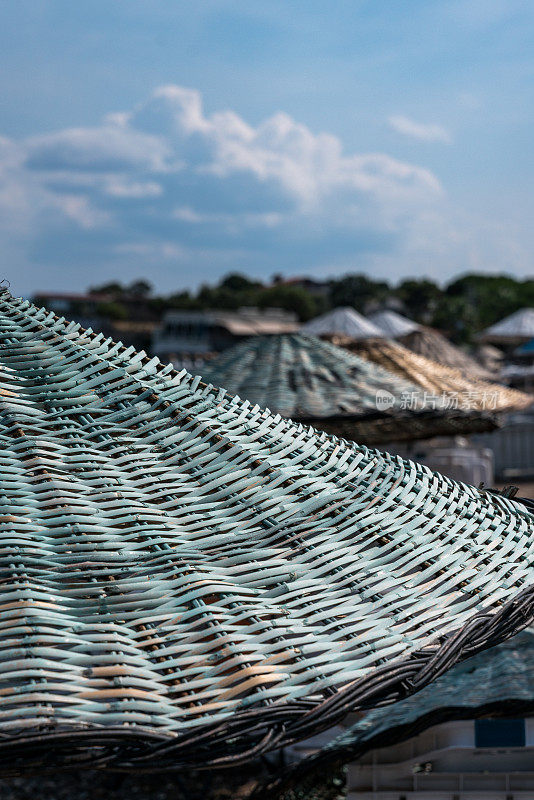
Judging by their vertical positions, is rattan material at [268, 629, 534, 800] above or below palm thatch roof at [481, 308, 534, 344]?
below

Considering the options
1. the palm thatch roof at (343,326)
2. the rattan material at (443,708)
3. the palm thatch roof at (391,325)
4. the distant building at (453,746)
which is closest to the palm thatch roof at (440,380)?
the rattan material at (443,708)

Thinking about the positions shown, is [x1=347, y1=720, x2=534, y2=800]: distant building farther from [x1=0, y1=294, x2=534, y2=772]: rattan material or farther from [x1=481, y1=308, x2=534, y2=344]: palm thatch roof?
[x1=481, y1=308, x2=534, y2=344]: palm thatch roof

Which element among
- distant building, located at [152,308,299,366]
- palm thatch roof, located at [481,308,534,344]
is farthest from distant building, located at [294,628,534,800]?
distant building, located at [152,308,299,366]

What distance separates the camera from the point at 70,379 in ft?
4.46

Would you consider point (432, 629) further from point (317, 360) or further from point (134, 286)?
point (134, 286)

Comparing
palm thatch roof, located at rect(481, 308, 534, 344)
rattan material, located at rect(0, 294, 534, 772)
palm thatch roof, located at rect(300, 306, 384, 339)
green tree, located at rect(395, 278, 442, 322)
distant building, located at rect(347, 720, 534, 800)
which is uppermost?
green tree, located at rect(395, 278, 442, 322)

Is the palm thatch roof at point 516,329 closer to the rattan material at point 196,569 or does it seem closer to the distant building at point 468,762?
the distant building at point 468,762

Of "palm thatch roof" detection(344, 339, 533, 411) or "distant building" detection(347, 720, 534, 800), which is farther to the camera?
"palm thatch roof" detection(344, 339, 533, 411)

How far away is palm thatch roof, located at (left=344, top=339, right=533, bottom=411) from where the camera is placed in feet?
15.3

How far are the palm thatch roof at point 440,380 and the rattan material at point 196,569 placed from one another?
10.1 ft

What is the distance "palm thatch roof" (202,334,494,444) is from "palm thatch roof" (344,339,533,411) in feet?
0.87

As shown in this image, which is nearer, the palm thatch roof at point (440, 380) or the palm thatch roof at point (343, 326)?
the palm thatch roof at point (440, 380)

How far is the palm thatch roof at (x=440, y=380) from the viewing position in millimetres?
4676

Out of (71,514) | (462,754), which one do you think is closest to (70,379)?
(71,514)
